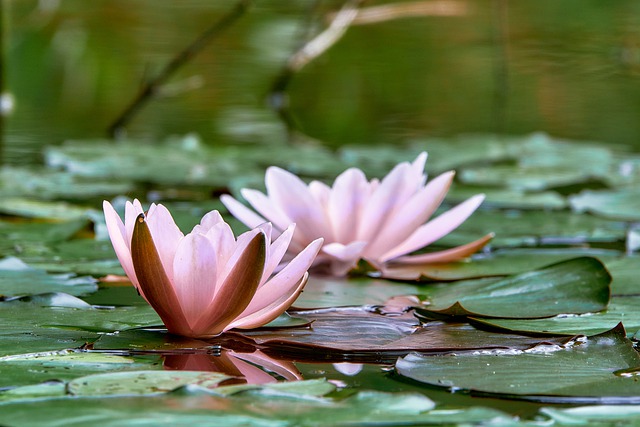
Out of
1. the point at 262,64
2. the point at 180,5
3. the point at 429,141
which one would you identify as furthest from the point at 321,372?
the point at 180,5

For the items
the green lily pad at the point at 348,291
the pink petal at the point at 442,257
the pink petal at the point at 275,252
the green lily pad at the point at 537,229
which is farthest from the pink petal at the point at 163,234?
the green lily pad at the point at 537,229

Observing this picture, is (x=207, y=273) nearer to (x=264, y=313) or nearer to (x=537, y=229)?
(x=264, y=313)

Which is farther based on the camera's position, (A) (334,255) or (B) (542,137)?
(B) (542,137)

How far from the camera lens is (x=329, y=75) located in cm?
449

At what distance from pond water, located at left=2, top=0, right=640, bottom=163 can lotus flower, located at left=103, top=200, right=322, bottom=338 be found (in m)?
1.57

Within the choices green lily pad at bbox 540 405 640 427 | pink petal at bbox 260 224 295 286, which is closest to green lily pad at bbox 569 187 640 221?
pink petal at bbox 260 224 295 286

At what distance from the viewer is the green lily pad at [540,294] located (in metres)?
1.16

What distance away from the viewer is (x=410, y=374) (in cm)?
89

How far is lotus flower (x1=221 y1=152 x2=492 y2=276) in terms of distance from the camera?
140 cm

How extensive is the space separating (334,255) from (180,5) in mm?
5866

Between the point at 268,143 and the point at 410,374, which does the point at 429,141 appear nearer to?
the point at 268,143

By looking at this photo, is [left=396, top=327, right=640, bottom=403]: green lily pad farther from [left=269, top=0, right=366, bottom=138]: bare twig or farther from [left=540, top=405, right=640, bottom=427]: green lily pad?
[left=269, top=0, right=366, bottom=138]: bare twig

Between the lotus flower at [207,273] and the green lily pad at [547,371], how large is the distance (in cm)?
18

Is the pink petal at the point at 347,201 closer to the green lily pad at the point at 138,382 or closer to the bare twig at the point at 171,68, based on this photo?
the green lily pad at the point at 138,382
